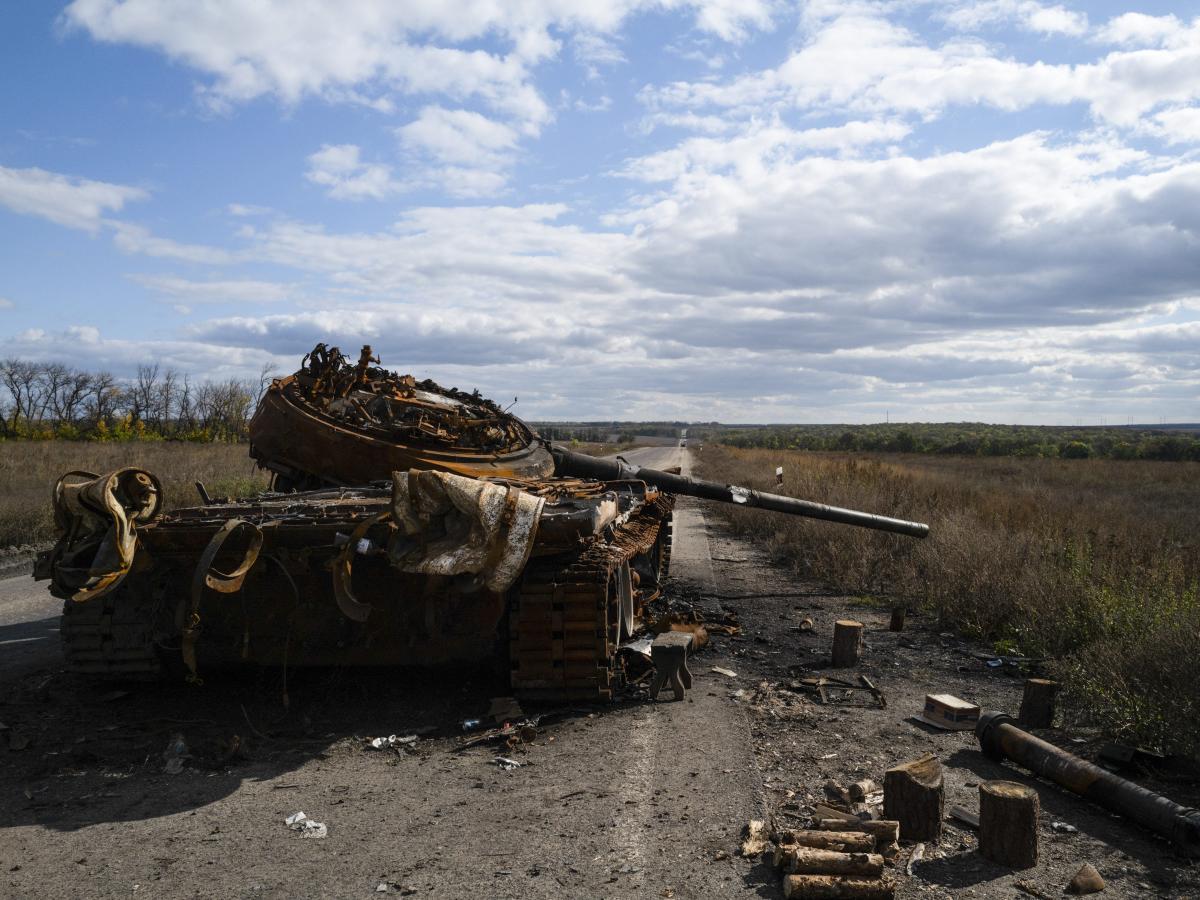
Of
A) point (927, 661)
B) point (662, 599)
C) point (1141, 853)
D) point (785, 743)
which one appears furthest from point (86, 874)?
point (662, 599)

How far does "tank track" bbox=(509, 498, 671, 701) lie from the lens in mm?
5273

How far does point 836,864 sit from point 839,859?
2 centimetres

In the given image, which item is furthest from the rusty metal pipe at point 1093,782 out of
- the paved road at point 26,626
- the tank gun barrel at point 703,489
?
the paved road at point 26,626

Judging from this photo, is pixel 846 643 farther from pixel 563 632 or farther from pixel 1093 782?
pixel 1093 782

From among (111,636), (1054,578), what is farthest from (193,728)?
(1054,578)

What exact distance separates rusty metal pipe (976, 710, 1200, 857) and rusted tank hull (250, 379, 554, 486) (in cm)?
410

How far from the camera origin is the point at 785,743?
489 cm

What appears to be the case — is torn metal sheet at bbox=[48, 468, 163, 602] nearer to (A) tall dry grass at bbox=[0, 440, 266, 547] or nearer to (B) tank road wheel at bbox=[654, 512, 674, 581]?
(B) tank road wheel at bbox=[654, 512, 674, 581]

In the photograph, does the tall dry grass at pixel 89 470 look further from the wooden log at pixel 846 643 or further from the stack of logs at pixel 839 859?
the stack of logs at pixel 839 859

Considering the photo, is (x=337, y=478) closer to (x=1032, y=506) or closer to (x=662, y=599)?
(x=662, y=599)

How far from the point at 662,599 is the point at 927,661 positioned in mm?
2917

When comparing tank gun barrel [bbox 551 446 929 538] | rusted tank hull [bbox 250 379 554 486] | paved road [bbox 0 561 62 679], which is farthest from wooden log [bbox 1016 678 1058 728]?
paved road [bbox 0 561 62 679]

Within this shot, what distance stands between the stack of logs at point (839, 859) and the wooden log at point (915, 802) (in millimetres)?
137

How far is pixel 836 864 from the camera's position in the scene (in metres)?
3.21
